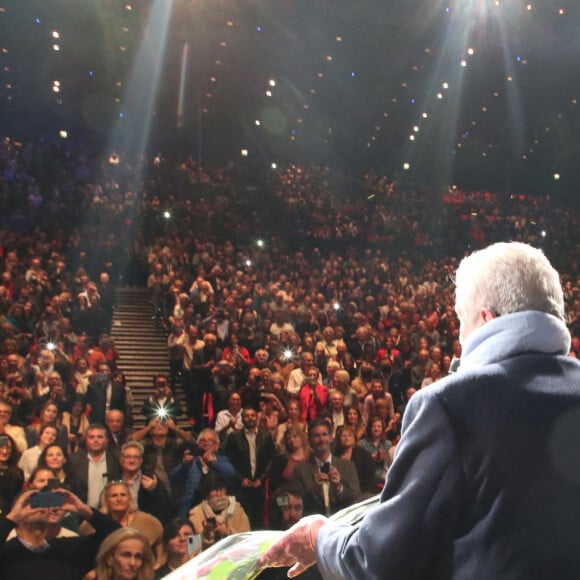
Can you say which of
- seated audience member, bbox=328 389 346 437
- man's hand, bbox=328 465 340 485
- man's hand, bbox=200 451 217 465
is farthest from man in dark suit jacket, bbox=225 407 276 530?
seated audience member, bbox=328 389 346 437

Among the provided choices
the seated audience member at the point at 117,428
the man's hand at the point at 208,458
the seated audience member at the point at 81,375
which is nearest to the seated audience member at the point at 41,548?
the man's hand at the point at 208,458

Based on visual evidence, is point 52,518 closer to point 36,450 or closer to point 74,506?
point 74,506

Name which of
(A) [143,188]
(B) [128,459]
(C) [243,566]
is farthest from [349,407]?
(A) [143,188]

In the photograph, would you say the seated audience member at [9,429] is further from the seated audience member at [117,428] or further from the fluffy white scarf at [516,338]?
the fluffy white scarf at [516,338]

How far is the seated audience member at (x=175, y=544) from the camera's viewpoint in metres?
3.96

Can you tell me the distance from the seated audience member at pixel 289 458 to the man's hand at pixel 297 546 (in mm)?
3959

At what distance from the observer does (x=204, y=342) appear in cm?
769

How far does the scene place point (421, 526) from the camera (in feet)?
3.20

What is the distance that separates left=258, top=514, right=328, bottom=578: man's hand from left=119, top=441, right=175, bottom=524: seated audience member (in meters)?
3.59

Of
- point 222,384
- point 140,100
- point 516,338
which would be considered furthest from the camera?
point 140,100

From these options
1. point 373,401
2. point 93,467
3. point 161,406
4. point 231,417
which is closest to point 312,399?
point 373,401

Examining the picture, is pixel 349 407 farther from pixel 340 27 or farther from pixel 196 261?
pixel 340 27

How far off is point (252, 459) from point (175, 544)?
1.53m

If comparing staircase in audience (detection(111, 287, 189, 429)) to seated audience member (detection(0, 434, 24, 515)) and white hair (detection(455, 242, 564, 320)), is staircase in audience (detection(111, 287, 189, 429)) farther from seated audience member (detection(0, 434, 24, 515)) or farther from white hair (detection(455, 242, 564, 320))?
white hair (detection(455, 242, 564, 320))
